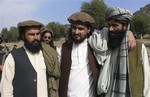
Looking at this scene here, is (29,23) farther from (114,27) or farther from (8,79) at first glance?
(114,27)

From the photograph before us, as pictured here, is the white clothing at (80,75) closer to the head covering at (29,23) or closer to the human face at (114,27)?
the human face at (114,27)

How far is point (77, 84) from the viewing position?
4.69m

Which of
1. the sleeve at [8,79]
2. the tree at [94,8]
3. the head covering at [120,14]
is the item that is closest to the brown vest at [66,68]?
the head covering at [120,14]

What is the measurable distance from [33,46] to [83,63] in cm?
67

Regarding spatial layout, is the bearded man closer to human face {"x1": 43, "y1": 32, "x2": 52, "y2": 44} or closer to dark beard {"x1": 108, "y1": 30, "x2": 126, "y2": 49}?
dark beard {"x1": 108, "y1": 30, "x2": 126, "y2": 49}

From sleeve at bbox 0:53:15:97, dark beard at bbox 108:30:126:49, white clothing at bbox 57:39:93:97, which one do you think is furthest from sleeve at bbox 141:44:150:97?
sleeve at bbox 0:53:15:97

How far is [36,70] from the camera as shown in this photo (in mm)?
4582

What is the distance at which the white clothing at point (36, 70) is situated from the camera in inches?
177

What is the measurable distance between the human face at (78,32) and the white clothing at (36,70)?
484 millimetres

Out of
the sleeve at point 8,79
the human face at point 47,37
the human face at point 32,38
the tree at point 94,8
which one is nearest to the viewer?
the sleeve at point 8,79

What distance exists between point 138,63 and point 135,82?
0.83ft

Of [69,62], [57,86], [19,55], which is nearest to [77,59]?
[69,62]

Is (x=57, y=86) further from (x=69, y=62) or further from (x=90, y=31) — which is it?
(x=90, y=31)

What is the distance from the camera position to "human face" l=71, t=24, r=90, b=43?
4680 mm
